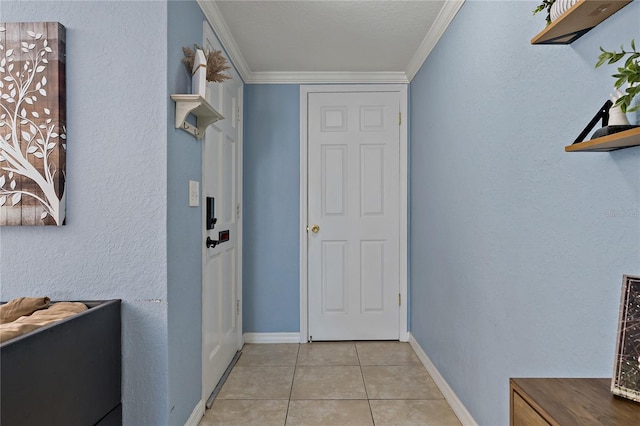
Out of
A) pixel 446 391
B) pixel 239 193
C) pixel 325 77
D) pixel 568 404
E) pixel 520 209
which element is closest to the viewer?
pixel 568 404

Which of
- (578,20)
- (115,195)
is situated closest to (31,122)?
(115,195)

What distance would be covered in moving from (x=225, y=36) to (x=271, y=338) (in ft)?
7.87

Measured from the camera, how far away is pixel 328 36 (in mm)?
2480

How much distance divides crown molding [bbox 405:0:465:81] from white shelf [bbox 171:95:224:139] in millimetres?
1442

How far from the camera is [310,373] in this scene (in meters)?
2.57

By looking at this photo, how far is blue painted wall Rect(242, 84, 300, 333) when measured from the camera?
124 inches

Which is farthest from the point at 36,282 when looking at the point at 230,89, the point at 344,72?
the point at 344,72

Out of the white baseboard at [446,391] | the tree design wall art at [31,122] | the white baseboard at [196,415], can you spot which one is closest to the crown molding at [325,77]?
the tree design wall art at [31,122]

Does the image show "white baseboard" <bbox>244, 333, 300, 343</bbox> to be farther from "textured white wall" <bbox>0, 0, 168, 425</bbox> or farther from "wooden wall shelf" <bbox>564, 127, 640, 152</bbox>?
"wooden wall shelf" <bbox>564, 127, 640, 152</bbox>

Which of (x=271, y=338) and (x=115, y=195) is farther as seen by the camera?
(x=271, y=338)

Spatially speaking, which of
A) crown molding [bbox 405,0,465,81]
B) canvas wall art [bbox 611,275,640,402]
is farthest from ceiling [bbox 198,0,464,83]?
canvas wall art [bbox 611,275,640,402]

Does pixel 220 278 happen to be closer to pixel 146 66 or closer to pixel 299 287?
pixel 299 287

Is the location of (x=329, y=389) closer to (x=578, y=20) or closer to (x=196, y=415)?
(x=196, y=415)

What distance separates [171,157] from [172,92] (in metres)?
0.29
